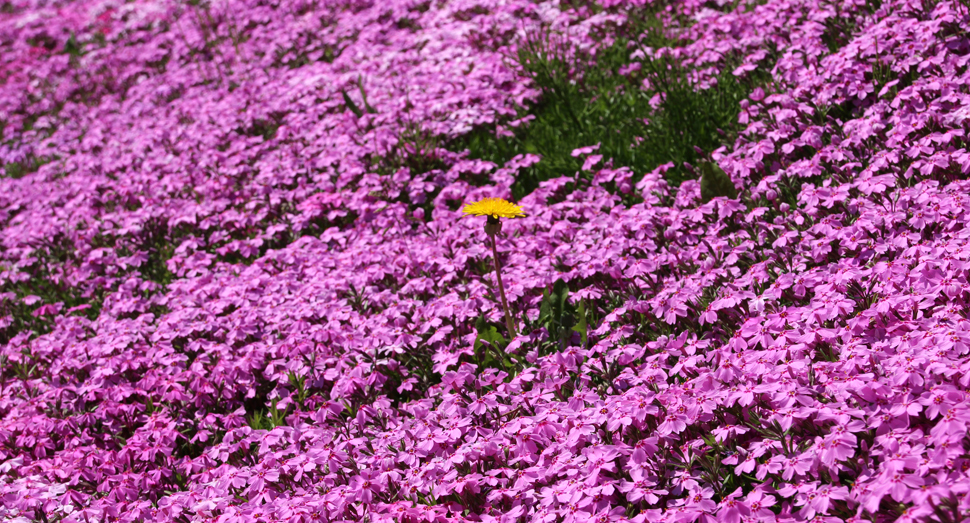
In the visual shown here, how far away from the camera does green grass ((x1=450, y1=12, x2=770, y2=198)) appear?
5.88 m

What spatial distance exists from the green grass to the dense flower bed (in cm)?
13

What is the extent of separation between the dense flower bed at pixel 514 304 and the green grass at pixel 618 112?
0.13 m

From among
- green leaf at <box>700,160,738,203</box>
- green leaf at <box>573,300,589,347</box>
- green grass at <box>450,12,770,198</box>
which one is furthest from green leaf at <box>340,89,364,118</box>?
green leaf at <box>573,300,589,347</box>

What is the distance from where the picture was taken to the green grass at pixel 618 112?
5.88 metres

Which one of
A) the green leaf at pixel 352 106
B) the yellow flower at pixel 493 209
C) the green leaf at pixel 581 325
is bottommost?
the green leaf at pixel 581 325

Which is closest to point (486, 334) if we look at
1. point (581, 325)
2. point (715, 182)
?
point (581, 325)

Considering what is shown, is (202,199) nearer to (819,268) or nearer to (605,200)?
(605,200)

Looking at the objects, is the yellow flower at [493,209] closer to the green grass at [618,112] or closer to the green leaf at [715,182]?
the green leaf at [715,182]

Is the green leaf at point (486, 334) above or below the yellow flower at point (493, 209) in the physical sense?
below

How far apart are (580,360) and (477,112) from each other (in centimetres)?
334

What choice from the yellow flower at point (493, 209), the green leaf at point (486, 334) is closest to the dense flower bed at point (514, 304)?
the green leaf at point (486, 334)

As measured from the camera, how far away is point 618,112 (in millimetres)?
6559

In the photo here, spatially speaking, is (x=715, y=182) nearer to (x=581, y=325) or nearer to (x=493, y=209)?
(x=581, y=325)

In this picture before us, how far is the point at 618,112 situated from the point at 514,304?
264 centimetres
